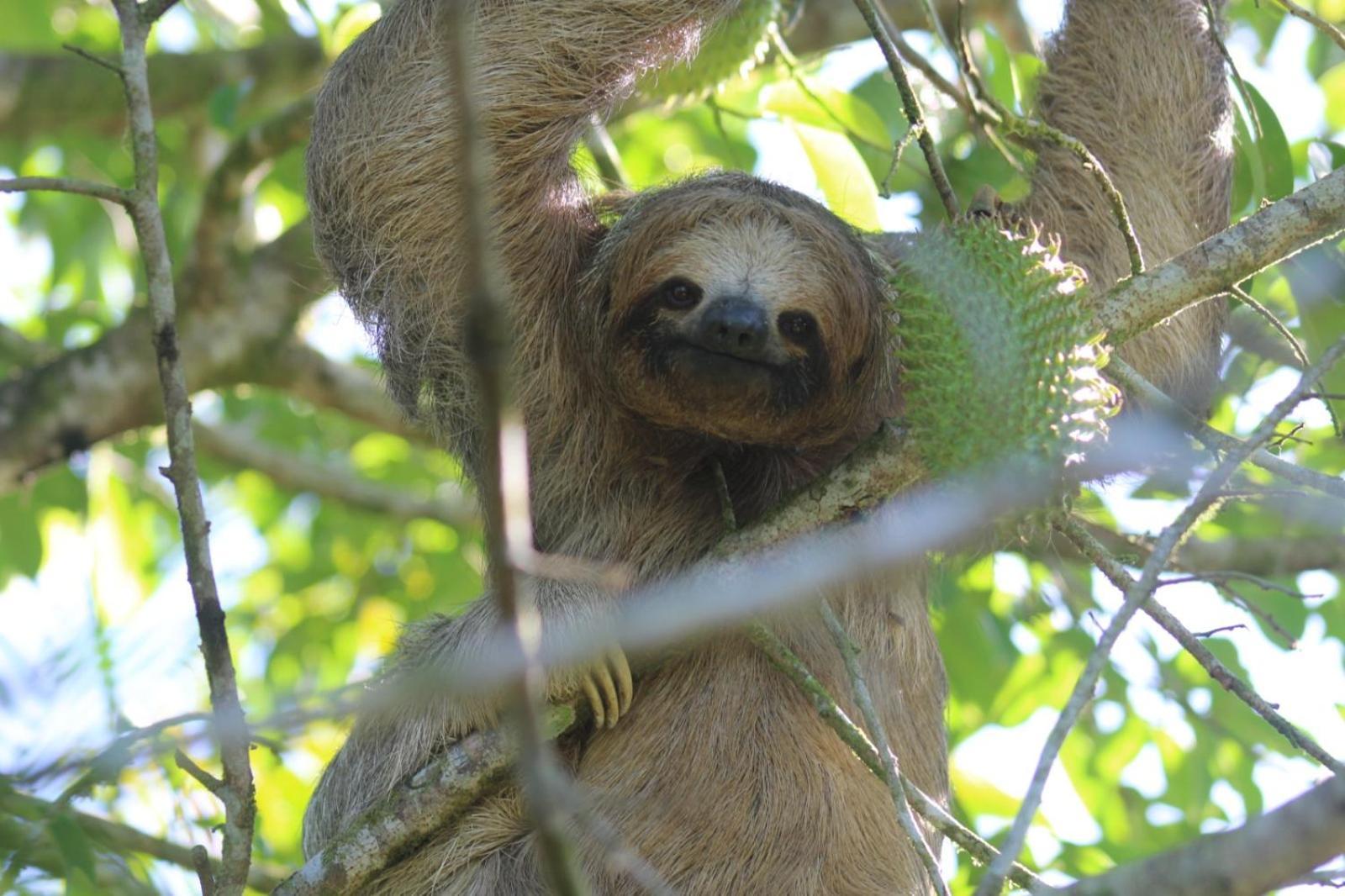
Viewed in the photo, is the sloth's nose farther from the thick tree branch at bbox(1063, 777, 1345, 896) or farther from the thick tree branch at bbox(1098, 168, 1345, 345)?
the thick tree branch at bbox(1063, 777, 1345, 896)

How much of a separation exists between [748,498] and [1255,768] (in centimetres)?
450

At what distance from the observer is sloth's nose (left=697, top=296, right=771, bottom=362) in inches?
233

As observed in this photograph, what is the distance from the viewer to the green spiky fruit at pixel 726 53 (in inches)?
283

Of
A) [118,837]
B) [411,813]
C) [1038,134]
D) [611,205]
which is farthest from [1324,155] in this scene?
[118,837]

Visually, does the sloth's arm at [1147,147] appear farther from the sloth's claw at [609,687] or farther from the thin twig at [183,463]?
the thin twig at [183,463]

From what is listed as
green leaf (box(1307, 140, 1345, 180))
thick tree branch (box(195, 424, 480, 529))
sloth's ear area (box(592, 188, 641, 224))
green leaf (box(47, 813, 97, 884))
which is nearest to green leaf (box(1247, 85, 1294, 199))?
green leaf (box(1307, 140, 1345, 180))

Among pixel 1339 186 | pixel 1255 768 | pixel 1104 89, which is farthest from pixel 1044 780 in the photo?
pixel 1255 768

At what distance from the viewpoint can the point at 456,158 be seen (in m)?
6.51

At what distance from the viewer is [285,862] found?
33.9ft

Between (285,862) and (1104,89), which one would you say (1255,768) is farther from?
(285,862)

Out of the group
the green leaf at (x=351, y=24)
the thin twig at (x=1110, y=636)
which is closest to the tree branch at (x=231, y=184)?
the green leaf at (x=351, y=24)

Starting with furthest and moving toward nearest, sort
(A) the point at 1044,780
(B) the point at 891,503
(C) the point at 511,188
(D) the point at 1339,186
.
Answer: (C) the point at 511,188 < (B) the point at 891,503 < (D) the point at 1339,186 < (A) the point at 1044,780

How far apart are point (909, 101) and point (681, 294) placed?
1430mm

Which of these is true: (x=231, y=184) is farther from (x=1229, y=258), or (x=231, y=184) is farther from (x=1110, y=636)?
(x=1110, y=636)
